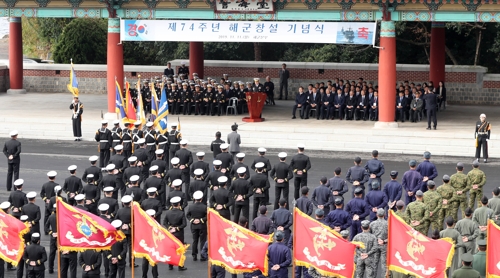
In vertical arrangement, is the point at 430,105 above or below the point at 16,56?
below

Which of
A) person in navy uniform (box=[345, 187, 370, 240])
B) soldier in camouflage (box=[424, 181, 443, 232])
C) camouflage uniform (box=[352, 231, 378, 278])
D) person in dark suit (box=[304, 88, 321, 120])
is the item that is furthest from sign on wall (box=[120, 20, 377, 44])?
camouflage uniform (box=[352, 231, 378, 278])

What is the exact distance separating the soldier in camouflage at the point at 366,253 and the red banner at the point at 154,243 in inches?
111

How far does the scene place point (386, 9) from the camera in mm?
30906

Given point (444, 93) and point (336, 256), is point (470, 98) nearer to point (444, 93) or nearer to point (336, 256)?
point (444, 93)

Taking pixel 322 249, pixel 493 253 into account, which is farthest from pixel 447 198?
pixel 322 249

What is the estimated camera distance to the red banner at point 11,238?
52.2 feet

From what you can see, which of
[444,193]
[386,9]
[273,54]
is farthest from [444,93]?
[444,193]

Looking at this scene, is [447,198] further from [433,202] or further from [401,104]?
[401,104]

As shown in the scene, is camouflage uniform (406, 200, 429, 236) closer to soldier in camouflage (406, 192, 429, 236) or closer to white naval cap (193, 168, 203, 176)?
soldier in camouflage (406, 192, 429, 236)

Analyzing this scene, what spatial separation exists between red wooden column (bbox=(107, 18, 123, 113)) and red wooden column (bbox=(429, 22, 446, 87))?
11.6 metres

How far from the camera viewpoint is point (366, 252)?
15523 mm

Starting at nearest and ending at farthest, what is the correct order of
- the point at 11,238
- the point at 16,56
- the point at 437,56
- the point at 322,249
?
the point at 322,249
the point at 11,238
the point at 437,56
the point at 16,56

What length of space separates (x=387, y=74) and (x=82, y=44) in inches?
781

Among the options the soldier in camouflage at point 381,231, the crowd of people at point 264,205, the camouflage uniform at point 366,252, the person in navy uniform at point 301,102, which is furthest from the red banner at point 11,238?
the person in navy uniform at point 301,102
